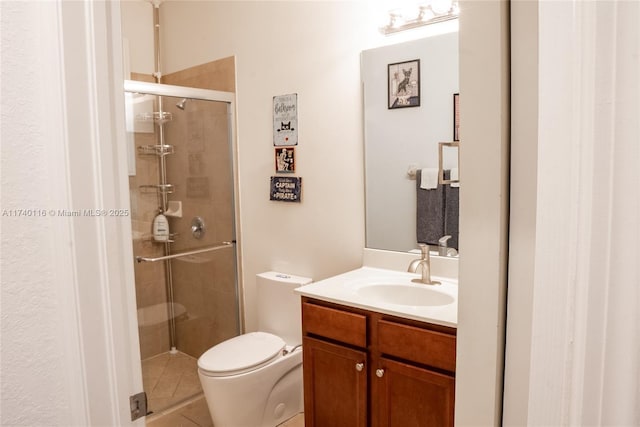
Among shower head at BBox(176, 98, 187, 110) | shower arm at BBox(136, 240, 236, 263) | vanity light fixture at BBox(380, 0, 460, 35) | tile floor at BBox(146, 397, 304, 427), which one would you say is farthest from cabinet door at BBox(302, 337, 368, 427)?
shower head at BBox(176, 98, 187, 110)

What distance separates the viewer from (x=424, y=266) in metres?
1.94

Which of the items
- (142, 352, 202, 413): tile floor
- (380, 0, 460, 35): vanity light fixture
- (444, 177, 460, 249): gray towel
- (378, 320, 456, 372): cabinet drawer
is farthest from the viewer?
(142, 352, 202, 413): tile floor

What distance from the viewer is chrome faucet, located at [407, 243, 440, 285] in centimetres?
194

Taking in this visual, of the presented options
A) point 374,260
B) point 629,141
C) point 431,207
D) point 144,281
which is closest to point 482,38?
point 629,141

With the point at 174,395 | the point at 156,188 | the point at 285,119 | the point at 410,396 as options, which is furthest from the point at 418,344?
the point at 156,188

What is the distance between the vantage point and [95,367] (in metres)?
0.69

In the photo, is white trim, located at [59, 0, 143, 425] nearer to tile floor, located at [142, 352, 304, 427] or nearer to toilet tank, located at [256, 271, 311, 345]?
toilet tank, located at [256, 271, 311, 345]

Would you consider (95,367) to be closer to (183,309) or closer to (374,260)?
(374,260)

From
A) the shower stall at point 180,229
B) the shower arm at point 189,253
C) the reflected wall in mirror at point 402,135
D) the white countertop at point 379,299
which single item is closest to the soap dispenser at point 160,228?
the shower stall at point 180,229

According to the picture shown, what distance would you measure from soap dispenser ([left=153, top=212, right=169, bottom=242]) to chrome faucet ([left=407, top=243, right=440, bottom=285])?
4.91ft

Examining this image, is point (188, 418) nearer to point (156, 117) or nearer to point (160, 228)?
point (160, 228)

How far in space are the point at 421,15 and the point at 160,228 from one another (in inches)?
72.7

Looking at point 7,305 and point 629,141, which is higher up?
point 629,141

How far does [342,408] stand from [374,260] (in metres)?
0.73
